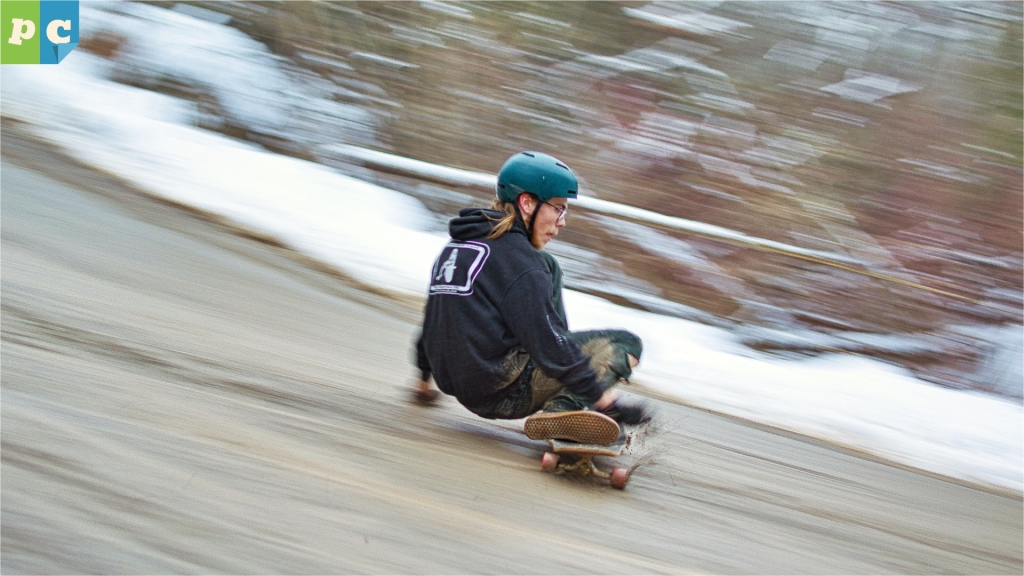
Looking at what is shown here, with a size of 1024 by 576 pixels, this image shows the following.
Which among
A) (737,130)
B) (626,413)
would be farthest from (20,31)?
(626,413)

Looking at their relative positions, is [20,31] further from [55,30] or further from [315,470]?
[315,470]

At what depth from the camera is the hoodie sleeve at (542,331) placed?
3.32m

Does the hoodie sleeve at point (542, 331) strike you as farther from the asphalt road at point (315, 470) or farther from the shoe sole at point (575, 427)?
the asphalt road at point (315, 470)

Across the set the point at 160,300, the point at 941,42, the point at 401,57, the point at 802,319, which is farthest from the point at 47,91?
the point at 941,42

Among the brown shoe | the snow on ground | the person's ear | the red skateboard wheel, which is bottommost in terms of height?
the snow on ground

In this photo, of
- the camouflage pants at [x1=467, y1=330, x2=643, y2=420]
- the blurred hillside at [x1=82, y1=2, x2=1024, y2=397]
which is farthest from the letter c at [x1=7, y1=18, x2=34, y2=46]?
the camouflage pants at [x1=467, y1=330, x2=643, y2=420]

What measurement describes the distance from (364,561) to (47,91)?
8390 mm

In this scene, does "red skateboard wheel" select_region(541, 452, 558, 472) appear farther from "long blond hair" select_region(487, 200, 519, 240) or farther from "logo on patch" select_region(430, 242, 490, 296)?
"long blond hair" select_region(487, 200, 519, 240)

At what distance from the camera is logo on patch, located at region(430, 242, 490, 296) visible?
11.3 ft

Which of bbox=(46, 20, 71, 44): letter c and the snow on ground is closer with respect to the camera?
the snow on ground

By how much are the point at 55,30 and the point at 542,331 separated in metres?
10.9

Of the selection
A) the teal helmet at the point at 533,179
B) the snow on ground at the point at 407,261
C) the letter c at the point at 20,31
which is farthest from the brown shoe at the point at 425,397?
the letter c at the point at 20,31

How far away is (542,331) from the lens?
131 inches

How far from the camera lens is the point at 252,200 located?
764 cm
